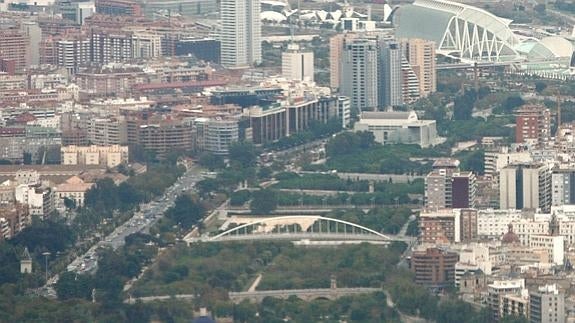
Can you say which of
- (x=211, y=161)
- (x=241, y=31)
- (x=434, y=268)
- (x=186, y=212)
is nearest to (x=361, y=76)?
(x=241, y=31)

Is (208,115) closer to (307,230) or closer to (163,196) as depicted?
(163,196)

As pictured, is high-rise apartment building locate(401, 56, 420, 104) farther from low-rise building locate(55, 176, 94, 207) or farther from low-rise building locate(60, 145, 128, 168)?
low-rise building locate(55, 176, 94, 207)

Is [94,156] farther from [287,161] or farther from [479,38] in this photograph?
[479,38]

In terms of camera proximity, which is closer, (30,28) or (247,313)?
(247,313)

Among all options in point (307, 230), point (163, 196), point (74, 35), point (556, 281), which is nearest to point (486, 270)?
point (556, 281)

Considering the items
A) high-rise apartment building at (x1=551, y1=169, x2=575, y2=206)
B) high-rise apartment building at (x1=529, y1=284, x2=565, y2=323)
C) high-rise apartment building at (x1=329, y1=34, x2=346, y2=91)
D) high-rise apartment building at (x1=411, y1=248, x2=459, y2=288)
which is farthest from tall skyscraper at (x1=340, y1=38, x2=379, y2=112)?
high-rise apartment building at (x1=529, y1=284, x2=565, y2=323)

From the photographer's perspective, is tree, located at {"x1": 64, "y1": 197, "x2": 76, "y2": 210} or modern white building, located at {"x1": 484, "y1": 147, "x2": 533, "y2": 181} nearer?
tree, located at {"x1": 64, "y1": 197, "x2": 76, "y2": 210}

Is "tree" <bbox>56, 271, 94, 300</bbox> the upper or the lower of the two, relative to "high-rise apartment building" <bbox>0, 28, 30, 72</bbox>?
lower
